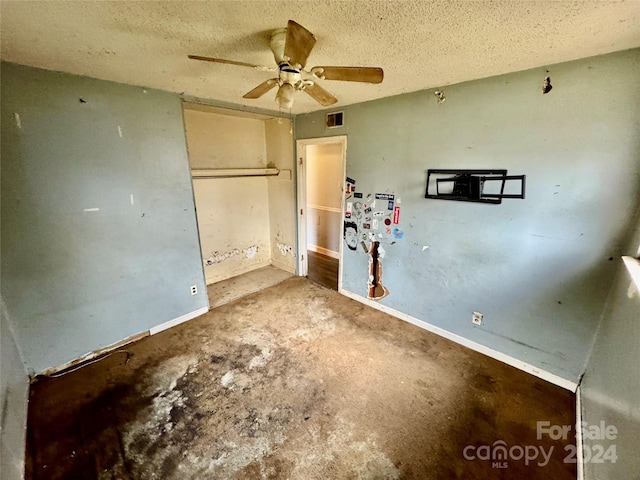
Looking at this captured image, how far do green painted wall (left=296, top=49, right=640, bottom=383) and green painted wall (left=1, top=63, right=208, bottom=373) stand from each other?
5.41 feet

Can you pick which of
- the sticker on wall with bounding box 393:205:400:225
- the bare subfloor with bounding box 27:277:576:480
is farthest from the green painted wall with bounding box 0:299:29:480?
the sticker on wall with bounding box 393:205:400:225

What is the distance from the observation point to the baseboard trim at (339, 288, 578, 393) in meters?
1.97

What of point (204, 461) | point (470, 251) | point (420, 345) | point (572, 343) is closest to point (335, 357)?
point (420, 345)

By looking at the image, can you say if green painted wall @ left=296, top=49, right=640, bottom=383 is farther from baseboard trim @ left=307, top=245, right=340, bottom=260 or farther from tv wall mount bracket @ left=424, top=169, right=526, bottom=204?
baseboard trim @ left=307, top=245, right=340, bottom=260

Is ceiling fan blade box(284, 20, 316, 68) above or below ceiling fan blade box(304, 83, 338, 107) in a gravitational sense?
above

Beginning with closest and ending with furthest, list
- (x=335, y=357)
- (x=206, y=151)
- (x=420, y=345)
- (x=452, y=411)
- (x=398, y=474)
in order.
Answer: (x=398, y=474), (x=452, y=411), (x=335, y=357), (x=420, y=345), (x=206, y=151)

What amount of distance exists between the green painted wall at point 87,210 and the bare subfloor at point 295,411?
404 millimetres

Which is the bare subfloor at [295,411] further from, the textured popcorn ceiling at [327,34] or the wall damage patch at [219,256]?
the textured popcorn ceiling at [327,34]

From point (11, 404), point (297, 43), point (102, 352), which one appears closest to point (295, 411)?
point (11, 404)

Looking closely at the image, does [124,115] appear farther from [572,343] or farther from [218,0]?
[572,343]

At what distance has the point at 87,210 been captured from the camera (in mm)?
2057

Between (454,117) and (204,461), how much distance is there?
2.91 meters

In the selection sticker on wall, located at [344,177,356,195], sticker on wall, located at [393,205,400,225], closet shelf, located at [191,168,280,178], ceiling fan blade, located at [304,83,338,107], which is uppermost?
ceiling fan blade, located at [304,83,338,107]

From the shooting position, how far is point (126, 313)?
2398 mm
